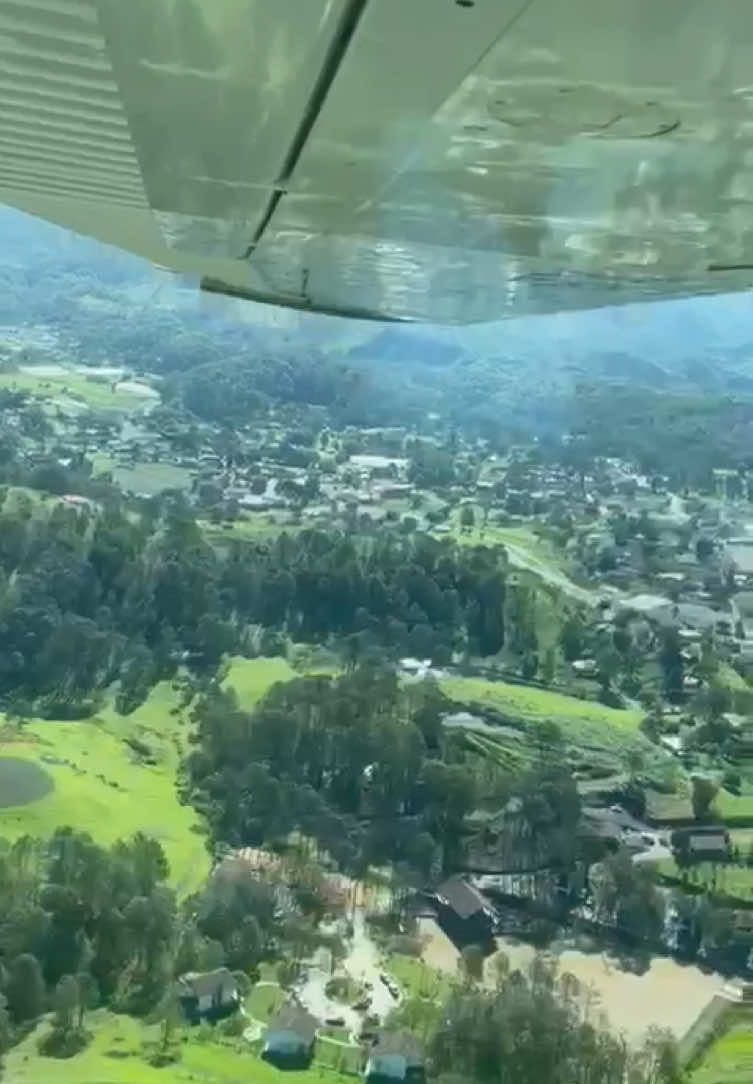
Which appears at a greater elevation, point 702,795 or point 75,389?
point 75,389

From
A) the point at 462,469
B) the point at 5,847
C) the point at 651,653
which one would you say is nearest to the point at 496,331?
the point at 462,469

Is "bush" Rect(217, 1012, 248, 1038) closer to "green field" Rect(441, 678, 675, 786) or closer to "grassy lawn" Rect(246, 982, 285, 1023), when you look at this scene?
"grassy lawn" Rect(246, 982, 285, 1023)

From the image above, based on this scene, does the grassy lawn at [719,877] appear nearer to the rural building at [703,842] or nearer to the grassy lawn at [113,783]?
the rural building at [703,842]

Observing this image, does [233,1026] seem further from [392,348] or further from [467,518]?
[392,348]

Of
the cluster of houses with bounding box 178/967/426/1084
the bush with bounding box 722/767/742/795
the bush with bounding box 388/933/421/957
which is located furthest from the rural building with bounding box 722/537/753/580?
the cluster of houses with bounding box 178/967/426/1084

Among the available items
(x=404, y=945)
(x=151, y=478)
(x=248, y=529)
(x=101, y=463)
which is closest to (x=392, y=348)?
(x=248, y=529)

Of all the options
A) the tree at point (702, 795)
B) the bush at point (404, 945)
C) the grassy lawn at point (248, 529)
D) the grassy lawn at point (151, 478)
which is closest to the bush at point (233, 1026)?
the bush at point (404, 945)
